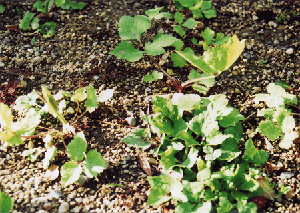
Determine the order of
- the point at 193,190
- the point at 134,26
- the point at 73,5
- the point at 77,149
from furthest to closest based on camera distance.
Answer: the point at 73,5 < the point at 134,26 < the point at 77,149 < the point at 193,190

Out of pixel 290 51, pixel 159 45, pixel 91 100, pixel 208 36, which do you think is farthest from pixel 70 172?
pixel 290 51

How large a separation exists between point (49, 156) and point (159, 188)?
679 mm

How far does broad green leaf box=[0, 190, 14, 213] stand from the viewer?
147 cm

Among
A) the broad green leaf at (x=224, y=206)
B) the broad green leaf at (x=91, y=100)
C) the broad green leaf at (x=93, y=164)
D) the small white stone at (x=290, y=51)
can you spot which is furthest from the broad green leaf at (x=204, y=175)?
the small white stone at (x=290, y=51)

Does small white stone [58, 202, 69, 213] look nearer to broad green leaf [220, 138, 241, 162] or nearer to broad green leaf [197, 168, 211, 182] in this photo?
broad green leaf [197, 168, 211, 182]

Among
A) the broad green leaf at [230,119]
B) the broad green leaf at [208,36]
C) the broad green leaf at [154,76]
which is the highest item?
the broad green leaf at [208,36]

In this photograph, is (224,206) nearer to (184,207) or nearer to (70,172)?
(184,207)

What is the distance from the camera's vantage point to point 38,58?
236 centimetres

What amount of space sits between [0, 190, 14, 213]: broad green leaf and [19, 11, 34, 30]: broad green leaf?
61.9 inches

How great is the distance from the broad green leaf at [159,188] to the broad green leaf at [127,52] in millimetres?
811

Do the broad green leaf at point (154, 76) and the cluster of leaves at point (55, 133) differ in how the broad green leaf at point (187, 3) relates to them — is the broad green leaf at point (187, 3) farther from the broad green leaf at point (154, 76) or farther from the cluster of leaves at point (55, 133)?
the cluster of leaves at point (55, 133)

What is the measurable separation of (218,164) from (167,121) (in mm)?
416

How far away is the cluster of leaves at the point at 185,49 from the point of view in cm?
165

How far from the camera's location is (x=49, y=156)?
1718 millimetres
